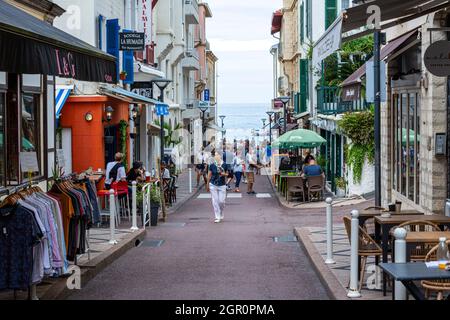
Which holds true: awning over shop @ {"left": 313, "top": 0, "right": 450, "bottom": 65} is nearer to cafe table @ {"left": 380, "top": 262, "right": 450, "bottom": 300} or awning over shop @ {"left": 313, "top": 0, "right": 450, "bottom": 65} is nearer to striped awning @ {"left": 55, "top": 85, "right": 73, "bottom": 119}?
cafe table @ {"left": 380, "top": 262, "right": 450, "bottom": 300}

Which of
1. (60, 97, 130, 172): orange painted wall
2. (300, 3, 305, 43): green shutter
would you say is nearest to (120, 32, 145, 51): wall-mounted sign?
(60, 97, 130, 172): orange painted wall

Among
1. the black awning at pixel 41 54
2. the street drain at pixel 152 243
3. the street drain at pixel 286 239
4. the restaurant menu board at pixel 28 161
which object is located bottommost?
the street drain at pixel 286 239

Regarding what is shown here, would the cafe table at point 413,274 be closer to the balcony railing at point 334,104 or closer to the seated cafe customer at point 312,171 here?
the balcony railing at point 334,104

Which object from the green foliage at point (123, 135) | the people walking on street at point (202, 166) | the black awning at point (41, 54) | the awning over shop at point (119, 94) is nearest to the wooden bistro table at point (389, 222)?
the black awning at point (41, 54)

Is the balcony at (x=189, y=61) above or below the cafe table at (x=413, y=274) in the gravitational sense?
above

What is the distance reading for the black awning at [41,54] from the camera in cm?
809

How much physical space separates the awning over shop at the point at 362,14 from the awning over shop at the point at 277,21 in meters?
52.1

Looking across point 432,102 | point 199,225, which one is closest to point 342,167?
point 199,225

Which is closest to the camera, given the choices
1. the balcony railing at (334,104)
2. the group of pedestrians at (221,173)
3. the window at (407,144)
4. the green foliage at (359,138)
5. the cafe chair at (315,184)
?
the window at (407,144)

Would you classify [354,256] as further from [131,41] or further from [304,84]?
[304,84]

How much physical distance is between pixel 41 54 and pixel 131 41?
671 inches

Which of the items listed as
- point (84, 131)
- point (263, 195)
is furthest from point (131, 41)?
point (263, 195)

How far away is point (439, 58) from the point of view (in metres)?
10.5
